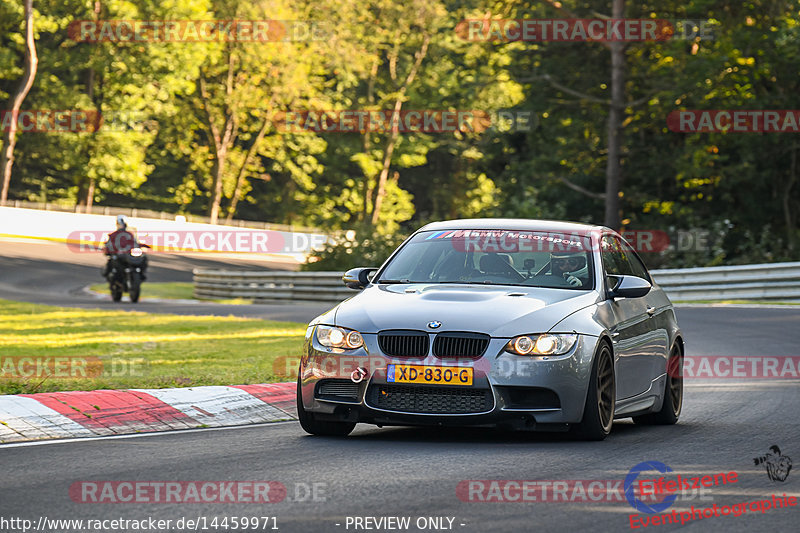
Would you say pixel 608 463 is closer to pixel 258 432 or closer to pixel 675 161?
pixel 258 432

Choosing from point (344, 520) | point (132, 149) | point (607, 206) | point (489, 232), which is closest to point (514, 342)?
point (489, 232)

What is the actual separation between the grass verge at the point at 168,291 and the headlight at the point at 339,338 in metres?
23.9

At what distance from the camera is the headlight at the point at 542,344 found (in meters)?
8.47

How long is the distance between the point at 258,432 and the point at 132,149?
58.9 meters

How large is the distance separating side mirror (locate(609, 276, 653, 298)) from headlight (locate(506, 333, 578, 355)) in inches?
41.3

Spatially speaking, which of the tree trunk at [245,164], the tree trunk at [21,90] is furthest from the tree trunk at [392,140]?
the tree trunk at [21,90]

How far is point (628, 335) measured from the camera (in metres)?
9.64

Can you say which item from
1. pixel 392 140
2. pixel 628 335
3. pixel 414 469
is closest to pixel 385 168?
pixel 392 140

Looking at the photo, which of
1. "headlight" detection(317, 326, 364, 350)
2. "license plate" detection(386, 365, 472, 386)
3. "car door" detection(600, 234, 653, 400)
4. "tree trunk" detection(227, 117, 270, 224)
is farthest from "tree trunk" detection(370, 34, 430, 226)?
"license plate" detection(386, 365, 472, 386)

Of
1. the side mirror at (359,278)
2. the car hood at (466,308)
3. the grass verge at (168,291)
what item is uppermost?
the side mirror at (359,278)

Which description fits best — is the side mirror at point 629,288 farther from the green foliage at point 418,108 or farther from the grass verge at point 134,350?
the green foliage at point 418,108

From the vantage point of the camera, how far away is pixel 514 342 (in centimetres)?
847

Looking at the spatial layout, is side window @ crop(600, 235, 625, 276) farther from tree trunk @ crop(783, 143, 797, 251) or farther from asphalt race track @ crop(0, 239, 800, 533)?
tree trunk @ crop(783, 143, 797, 251)

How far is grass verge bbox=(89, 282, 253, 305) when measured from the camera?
34906 millimetres
